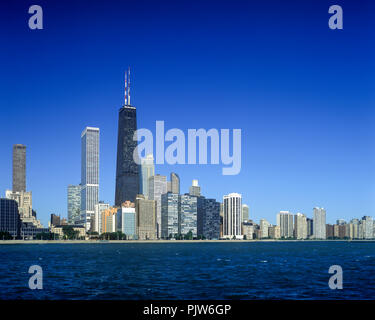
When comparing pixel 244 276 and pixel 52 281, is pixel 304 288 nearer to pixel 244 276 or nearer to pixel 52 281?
pixel 244 276
